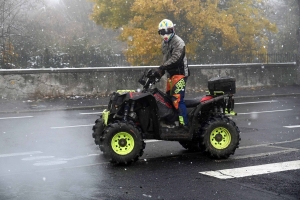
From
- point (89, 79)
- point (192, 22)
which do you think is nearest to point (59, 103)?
point (89, 79)

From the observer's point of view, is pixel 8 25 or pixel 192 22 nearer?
pixel 192 22

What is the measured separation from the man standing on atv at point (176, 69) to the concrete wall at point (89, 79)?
12279mm

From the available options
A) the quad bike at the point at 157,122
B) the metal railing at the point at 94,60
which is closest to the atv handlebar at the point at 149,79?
the quad bike at the point at 157,122

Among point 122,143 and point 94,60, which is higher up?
→ point 94,60

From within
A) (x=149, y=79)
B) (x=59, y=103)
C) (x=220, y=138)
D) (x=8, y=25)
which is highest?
(x=8, y=25)

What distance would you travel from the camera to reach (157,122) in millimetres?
8742

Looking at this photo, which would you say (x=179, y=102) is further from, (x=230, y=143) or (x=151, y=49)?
(x=151, y=49)

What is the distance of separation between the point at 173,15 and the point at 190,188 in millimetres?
18861

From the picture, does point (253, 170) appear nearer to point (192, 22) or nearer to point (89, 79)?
point (89, 79)

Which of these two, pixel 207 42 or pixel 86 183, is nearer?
pixel 86 183

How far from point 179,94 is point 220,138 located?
0.98 metres

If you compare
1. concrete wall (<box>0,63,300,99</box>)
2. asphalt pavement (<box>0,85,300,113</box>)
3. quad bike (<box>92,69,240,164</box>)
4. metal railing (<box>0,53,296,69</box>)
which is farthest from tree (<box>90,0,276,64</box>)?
quad bike (<box>92,69,240,164</box>)

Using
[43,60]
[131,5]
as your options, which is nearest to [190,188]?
[43,60]

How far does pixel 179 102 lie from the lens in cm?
880
